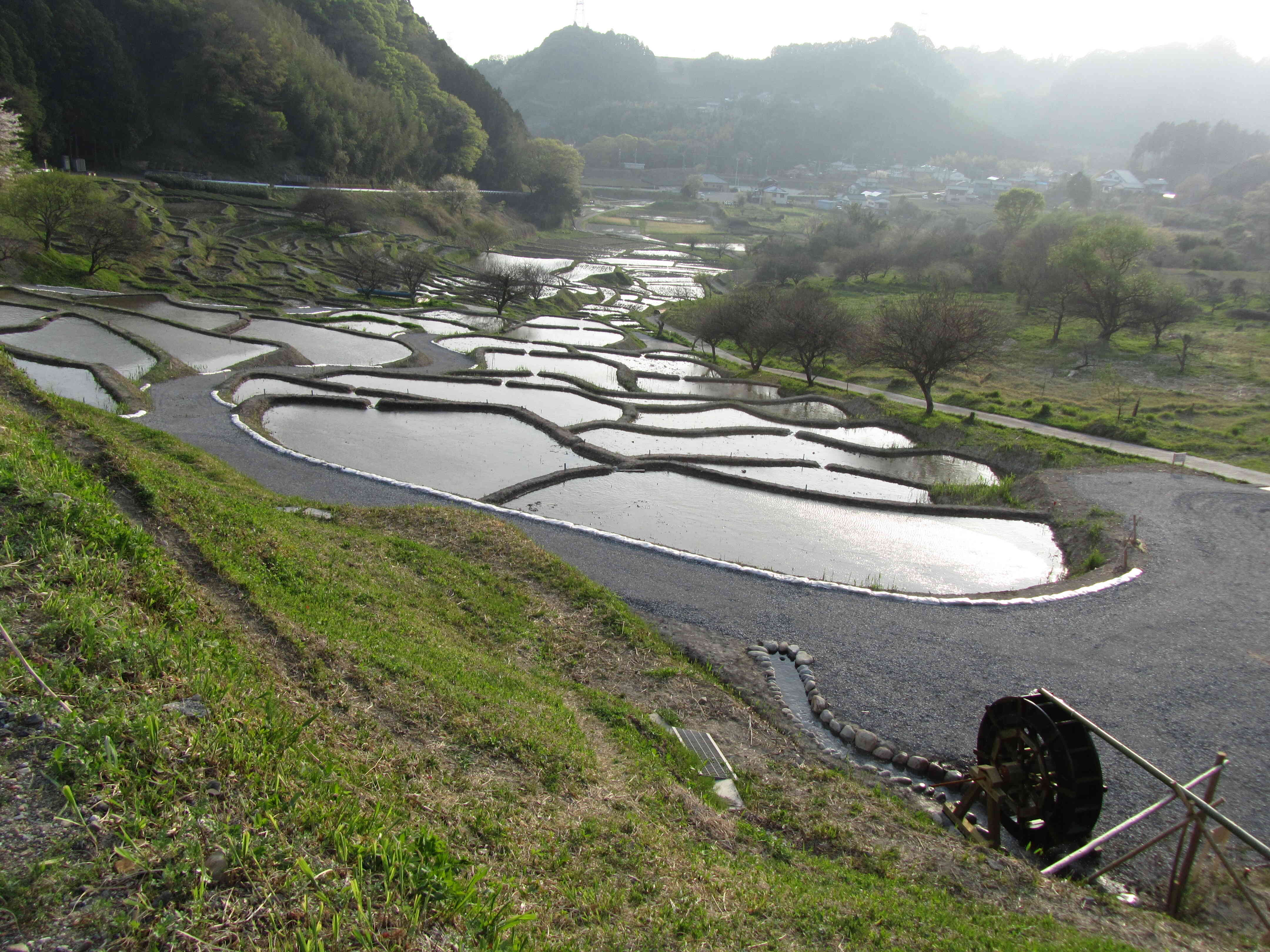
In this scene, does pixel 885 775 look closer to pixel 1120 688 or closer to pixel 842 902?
pixel 842 902

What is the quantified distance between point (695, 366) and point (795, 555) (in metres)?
31.0

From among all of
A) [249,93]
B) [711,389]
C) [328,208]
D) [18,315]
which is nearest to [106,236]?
[18,315]

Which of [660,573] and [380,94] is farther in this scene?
[380,94]

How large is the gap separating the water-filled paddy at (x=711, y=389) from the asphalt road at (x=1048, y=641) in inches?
854

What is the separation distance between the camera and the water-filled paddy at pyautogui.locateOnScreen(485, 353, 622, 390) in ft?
127

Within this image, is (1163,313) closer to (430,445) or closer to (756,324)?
(756,324)

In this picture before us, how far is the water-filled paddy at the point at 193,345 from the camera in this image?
110 ft

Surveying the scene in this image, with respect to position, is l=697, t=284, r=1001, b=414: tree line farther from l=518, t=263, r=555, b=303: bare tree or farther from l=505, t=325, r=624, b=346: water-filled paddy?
Result: l=518, t=263, r=555, b=303: bare tree

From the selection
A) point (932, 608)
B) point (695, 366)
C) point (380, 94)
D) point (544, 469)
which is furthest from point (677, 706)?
point (380, 94)

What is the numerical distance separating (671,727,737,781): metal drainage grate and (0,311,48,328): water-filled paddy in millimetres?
39776

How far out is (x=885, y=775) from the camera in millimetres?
10320

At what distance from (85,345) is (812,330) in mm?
39833

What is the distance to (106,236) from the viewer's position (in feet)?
153

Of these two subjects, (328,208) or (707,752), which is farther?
(328,208)
